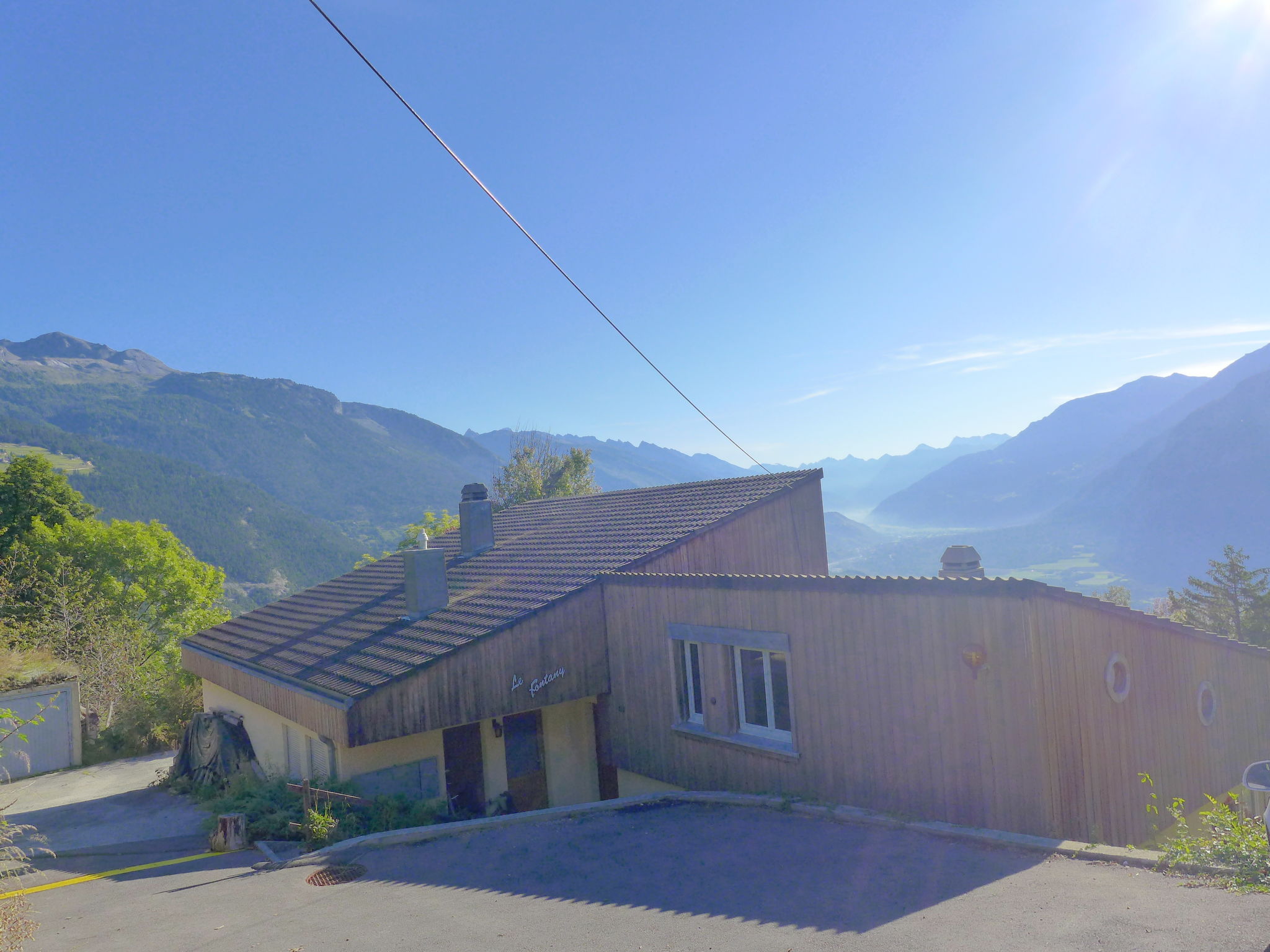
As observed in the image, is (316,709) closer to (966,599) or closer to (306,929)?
(306,929)

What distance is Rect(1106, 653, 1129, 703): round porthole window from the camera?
816cm

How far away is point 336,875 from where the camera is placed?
26.3 ft

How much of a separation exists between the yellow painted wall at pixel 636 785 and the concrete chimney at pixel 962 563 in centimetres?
510

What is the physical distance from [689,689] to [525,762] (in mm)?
3450

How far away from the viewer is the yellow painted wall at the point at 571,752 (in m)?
12.8

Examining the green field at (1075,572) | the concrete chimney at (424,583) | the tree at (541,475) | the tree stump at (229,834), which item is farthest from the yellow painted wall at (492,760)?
the green field at (1075,572)

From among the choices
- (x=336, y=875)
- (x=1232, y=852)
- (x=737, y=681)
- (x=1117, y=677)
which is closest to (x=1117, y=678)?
(x=1117, y=677)

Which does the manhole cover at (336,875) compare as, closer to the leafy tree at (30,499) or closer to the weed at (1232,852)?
the weed at (1232,852)

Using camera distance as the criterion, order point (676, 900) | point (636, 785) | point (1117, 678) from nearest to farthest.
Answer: point (676, 900)
point (1117, 678)
point (636, 785)

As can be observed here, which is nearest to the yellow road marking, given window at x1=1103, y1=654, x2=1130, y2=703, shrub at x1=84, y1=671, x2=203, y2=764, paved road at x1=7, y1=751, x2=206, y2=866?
paved road at x1=7, y1=751, x2=206, y2=866

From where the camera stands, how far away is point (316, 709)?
1107 centimetres

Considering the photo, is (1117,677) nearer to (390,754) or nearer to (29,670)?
(390,754)

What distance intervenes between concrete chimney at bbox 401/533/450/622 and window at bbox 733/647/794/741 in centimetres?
578

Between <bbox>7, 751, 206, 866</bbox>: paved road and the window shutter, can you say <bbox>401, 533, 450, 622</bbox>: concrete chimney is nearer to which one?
the window shutter
